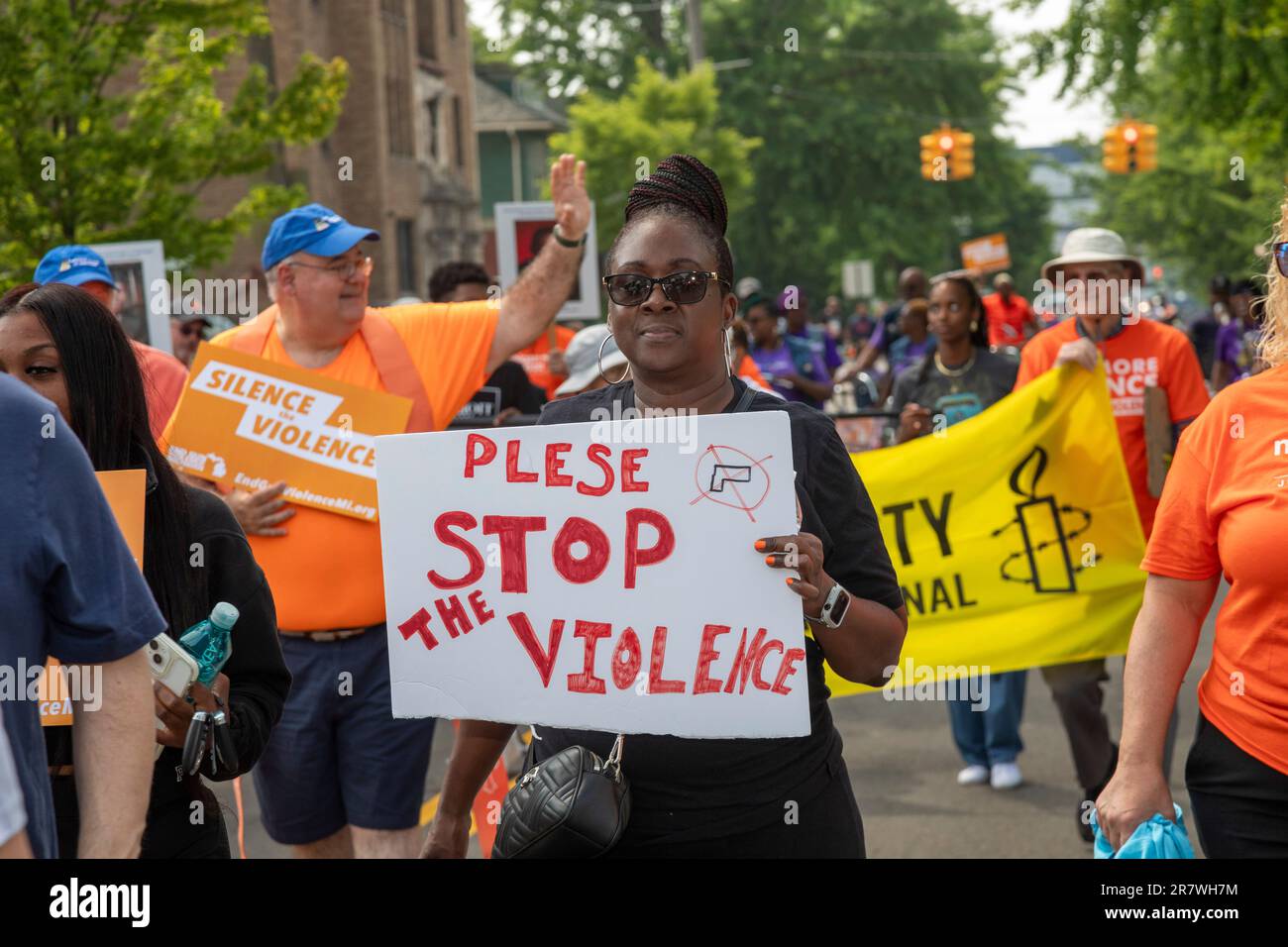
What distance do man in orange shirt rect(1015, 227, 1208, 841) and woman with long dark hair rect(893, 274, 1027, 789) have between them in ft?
1.93

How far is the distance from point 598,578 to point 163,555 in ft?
2.82

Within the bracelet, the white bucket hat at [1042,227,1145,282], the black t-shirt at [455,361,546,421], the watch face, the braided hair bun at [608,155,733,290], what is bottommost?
the black t-shirt at [455,361,546,421]

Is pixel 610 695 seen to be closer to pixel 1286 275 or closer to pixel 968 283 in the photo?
pixel 1286 275

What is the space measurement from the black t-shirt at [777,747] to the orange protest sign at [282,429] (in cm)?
170

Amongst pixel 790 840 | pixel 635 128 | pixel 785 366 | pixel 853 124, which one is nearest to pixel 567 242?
pixel 790 840

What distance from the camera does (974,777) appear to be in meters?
7.85

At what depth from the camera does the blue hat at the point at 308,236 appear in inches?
203

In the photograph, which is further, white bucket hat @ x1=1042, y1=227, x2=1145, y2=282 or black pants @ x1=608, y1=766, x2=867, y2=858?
white bucket hat @ x1=1042, y1=227, x2=1145, y2=282

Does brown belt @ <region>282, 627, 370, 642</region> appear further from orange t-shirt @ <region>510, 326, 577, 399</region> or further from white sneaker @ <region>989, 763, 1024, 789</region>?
orange t-shirt @ <region>510, 326, 577, 399</region>

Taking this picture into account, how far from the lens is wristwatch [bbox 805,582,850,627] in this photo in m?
3.07

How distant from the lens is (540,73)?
5747cm

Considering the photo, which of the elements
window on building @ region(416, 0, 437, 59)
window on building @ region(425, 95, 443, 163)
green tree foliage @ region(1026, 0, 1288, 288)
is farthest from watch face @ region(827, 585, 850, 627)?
window on building @ region(416, 0, 437, 59)
